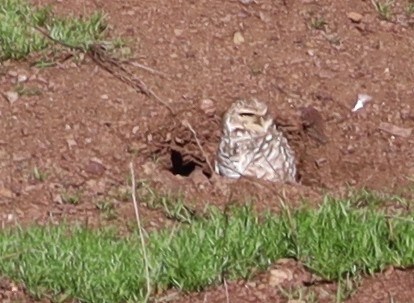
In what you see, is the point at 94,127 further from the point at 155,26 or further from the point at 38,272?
the point at 38,272

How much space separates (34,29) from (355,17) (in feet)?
6.72

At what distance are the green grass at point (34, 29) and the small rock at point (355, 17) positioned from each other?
1593mm

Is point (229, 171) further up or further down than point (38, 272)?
further down

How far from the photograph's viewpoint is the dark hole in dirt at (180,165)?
26.8ft

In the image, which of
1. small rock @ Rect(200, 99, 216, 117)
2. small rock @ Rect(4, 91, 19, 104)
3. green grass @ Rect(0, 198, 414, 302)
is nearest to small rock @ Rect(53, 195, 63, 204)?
green grass @ Rect(0, 198, 414, 302)

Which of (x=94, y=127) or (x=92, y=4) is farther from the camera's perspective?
(x=92, y=4)

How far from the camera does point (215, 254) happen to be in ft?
19.2

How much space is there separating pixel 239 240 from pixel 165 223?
3.03 ft

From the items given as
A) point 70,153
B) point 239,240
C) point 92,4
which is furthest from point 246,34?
point 239,240

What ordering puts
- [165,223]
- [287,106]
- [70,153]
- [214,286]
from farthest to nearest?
[287,106] → [70,153] → [165,223] → [214,286]

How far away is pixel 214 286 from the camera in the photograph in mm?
5785

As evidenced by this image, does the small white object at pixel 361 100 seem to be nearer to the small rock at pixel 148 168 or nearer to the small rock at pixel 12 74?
the small rock at pixel 148 168

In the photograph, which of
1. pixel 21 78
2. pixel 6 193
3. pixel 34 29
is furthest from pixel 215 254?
pixel 34 29

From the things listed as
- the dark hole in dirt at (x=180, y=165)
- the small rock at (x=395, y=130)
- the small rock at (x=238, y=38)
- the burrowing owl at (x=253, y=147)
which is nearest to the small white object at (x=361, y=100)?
the small rock at (x=395, y=130)
